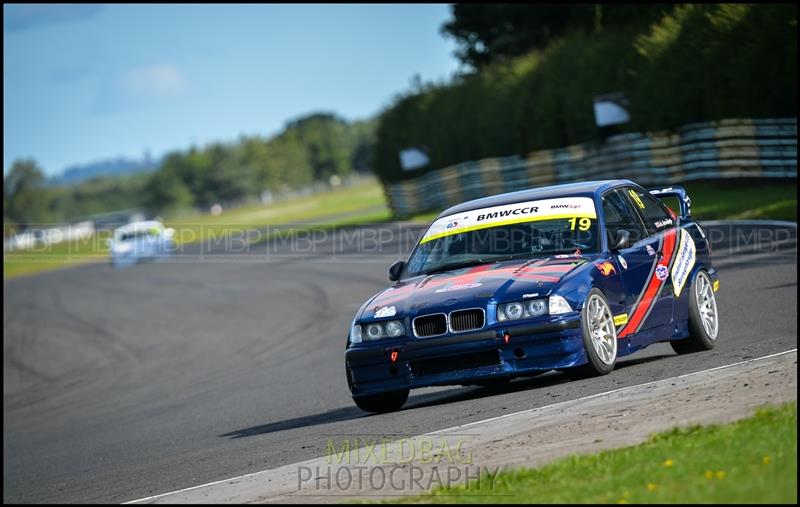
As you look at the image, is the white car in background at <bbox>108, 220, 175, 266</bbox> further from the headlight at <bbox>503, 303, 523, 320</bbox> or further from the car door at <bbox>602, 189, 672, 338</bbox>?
the headlight at <bbox>503, 303, 523, 320</bbox>

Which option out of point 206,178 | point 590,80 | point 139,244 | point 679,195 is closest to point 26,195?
point 206,178

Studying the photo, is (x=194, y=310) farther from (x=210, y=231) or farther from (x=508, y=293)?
(x=210, y=231)

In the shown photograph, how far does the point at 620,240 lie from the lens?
9.20 meters

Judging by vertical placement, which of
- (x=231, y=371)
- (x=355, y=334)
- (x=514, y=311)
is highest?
(x=514, y=311)

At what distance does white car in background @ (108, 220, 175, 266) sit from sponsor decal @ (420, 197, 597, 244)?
38620 mm

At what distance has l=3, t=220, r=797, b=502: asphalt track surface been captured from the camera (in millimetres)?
8484

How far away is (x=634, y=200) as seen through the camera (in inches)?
399

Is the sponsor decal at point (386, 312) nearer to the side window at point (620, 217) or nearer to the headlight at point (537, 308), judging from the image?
the headlight at point (537, 308)

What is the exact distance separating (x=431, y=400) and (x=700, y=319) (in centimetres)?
232

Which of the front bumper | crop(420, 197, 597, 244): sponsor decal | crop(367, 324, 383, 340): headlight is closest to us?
the front bumper

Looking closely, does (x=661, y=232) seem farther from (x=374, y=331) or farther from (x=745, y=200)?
(x=745, y=200)

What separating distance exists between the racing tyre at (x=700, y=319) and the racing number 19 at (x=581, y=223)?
1.15 m

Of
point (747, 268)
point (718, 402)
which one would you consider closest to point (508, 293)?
point (718, 402)

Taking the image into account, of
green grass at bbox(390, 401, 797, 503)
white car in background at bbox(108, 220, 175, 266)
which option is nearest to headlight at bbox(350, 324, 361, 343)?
green grass at bbox(390, 401, 797, 503)
